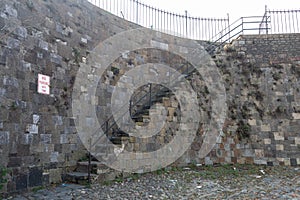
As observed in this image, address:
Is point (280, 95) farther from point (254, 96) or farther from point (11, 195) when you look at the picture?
point (11, 195)

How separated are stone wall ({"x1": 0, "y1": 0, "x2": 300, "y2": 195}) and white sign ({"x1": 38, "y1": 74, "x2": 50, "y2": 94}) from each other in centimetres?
12

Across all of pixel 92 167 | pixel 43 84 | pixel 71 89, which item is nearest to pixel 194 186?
pixel 92 167

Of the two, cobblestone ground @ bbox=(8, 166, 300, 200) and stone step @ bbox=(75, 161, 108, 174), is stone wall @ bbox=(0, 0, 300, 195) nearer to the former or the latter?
stone step @ bbox=(75, 161, 108, 174)

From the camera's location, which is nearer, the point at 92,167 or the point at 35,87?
the point at 35,87

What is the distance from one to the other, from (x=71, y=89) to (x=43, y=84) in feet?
3.08

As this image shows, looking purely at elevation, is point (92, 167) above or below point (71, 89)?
below

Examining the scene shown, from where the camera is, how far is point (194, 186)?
676cm

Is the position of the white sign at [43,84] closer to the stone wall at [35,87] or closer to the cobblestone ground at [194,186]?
the stone wall at [35,87]

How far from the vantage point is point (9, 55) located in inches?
241

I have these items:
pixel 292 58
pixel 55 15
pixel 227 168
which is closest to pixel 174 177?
pixel 227 168

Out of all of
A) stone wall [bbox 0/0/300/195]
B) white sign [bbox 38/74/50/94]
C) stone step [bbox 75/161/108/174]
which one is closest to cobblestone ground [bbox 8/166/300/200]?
stone step [bbox 75/161/108/174]

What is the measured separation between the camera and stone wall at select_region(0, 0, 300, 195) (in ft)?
20.2

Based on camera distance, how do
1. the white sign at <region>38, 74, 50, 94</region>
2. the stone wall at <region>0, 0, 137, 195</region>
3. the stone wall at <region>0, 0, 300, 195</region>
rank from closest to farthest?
1. the stone wall at <region>0, 0, 137, 195</region>
2. the stone wall at <region>0, 0, 300, 195</region>
3. the white sign at <region>38, 74, 50, 94</region>

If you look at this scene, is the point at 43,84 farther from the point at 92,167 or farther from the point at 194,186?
the point at 194,186
